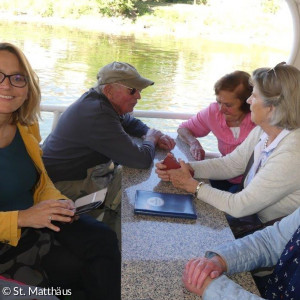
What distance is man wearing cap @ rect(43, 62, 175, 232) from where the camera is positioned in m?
1.74

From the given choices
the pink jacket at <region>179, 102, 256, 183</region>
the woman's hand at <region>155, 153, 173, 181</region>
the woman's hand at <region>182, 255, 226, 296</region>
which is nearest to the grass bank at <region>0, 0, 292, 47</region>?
the pink jacket at <region>179, 102, 256, 183</region>

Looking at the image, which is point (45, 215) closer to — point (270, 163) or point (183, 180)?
point (183, 180)

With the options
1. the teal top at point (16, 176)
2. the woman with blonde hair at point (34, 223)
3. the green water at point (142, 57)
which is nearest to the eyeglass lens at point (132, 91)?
the woman with blonde hair at point (34, 223)

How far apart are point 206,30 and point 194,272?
7738mm

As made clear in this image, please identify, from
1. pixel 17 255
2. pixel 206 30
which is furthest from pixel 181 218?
pixel 206 30

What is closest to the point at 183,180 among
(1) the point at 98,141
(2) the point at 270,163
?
(2) the point at 270,163

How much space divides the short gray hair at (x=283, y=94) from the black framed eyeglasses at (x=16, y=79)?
A: 1.00 m

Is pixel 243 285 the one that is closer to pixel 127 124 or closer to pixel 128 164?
pixel 128 164

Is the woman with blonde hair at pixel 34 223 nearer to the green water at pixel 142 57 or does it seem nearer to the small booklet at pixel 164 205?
the small booklet at pixel 164 205

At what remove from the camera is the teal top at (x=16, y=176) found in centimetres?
152

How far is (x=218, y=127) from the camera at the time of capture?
2.29m

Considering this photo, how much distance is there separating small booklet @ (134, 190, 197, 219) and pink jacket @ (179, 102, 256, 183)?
2.88ft

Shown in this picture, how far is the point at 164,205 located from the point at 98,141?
0.56 m

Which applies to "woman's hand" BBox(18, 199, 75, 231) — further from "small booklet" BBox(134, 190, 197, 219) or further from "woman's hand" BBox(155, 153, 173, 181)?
"woman's hand" BBox(155, 153, 173, 181)
